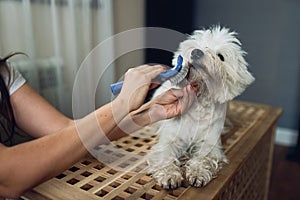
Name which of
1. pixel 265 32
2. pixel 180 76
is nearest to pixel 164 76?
pixel 180 76

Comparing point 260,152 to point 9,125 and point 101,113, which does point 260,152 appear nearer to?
point 101,113

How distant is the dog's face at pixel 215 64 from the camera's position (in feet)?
2.41

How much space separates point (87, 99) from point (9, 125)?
0.81ft

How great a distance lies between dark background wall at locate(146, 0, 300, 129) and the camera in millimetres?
1952

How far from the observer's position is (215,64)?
29.1 inches

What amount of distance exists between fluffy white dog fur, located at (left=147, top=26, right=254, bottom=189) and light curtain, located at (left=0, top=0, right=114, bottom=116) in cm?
26

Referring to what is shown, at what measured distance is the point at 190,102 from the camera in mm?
761

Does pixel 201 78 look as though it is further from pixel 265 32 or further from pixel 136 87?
pixel 265 32

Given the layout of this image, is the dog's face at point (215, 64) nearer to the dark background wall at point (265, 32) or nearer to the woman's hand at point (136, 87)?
the woman's hand at point (136, 87)

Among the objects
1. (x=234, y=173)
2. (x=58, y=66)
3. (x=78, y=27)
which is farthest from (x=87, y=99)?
(x=234, y=173)

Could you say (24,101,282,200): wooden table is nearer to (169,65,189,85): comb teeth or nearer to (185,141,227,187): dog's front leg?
(185,141,227,187): dog's front leg

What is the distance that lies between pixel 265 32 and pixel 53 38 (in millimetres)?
1421

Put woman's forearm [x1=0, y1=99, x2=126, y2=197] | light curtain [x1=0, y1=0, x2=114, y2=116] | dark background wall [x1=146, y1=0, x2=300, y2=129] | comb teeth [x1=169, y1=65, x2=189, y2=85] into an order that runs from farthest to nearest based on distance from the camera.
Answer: dark background wall [x1=146, y1=0, x2=300, y2=129] → light curtain [x1=0, y1=0, x2=114, y2=116] → comb teeth [x1=169, y1=65, x2=189, y2=85] → woman's forearm [x1=0, y1=99, x2=126, y2=197]

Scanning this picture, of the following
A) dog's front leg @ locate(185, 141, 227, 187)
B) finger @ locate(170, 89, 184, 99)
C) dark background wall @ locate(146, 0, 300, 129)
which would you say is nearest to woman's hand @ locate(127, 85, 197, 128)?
finger @ locate(170, 89, 184, 99)
